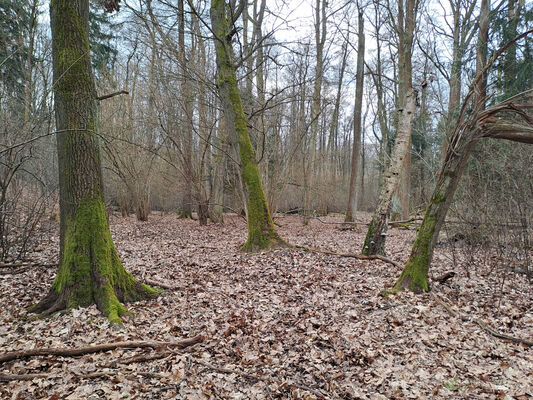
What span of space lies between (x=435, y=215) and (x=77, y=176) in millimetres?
5304

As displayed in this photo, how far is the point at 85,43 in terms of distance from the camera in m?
4.31

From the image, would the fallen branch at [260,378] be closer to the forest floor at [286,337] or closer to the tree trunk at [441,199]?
the forest floor at [286,337]

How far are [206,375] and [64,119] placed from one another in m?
3.67

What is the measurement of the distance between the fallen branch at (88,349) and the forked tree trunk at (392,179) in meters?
4.84

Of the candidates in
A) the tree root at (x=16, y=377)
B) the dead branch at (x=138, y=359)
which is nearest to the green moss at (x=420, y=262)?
the dead branch at (x=138, y=359)

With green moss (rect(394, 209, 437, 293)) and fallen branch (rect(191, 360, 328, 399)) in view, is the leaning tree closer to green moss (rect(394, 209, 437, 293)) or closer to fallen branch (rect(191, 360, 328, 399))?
green moss (rect(394, 209, 437, 293))

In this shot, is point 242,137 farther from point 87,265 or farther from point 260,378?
point 260,378

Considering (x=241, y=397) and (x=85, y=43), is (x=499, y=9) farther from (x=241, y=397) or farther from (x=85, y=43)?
(x=241, y=397)

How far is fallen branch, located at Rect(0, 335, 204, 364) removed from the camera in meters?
3.13

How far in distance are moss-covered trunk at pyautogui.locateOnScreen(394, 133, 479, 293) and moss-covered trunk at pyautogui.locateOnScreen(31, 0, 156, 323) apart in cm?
447

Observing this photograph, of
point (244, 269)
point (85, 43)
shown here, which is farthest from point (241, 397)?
point (85, 43)

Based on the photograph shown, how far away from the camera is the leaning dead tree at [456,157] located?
14.3ft

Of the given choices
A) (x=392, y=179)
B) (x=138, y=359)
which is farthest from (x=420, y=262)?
(x=138, y=359)

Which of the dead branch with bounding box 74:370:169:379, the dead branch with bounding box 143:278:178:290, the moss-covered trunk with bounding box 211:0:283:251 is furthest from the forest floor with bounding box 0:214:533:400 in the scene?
the moss-covered trunk with bounding box 211:0:283:251
